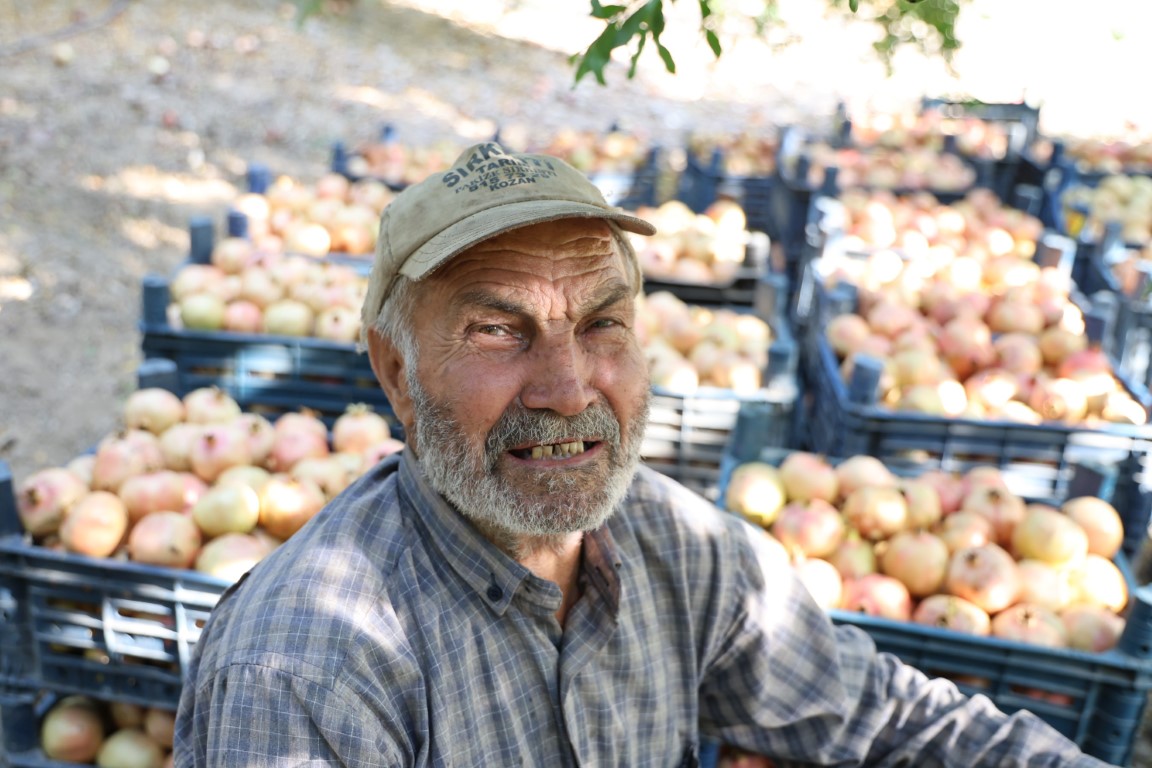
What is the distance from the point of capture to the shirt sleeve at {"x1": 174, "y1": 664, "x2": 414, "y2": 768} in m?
1.39

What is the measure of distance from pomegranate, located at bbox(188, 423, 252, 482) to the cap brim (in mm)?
1544

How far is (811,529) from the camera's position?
9.26ft

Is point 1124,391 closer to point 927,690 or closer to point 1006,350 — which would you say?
point 1006,350

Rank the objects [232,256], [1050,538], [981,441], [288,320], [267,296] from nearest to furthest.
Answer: [1050,538] → [981,441] → [288,320] → [267,296] → [232,256]

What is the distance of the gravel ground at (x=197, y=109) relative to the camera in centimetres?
612

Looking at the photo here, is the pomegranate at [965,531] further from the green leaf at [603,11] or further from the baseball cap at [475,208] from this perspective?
the green leaf at [603,11]

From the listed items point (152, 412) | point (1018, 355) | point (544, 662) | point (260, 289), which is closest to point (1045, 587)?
point (1018, 355)

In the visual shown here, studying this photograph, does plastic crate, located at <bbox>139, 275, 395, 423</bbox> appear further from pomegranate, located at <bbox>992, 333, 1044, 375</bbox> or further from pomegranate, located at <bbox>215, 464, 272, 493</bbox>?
pomegranate, located at <bbox>992, 333, 1044, 375</bbox>

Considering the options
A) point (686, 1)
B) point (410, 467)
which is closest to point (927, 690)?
point (410, 467)

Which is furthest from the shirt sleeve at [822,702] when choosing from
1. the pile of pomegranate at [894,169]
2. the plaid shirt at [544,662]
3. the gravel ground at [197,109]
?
the pile of pomegranate at [894,169]

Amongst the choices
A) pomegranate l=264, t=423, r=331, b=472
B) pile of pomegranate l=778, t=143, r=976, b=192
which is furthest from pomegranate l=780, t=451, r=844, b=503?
pile of pomegranate l=778, t=143, r=976, b=192

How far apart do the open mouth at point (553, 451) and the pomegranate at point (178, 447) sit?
1.72 m

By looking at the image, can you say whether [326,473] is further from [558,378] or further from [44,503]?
[558,378]

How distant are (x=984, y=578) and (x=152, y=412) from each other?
247 cm
